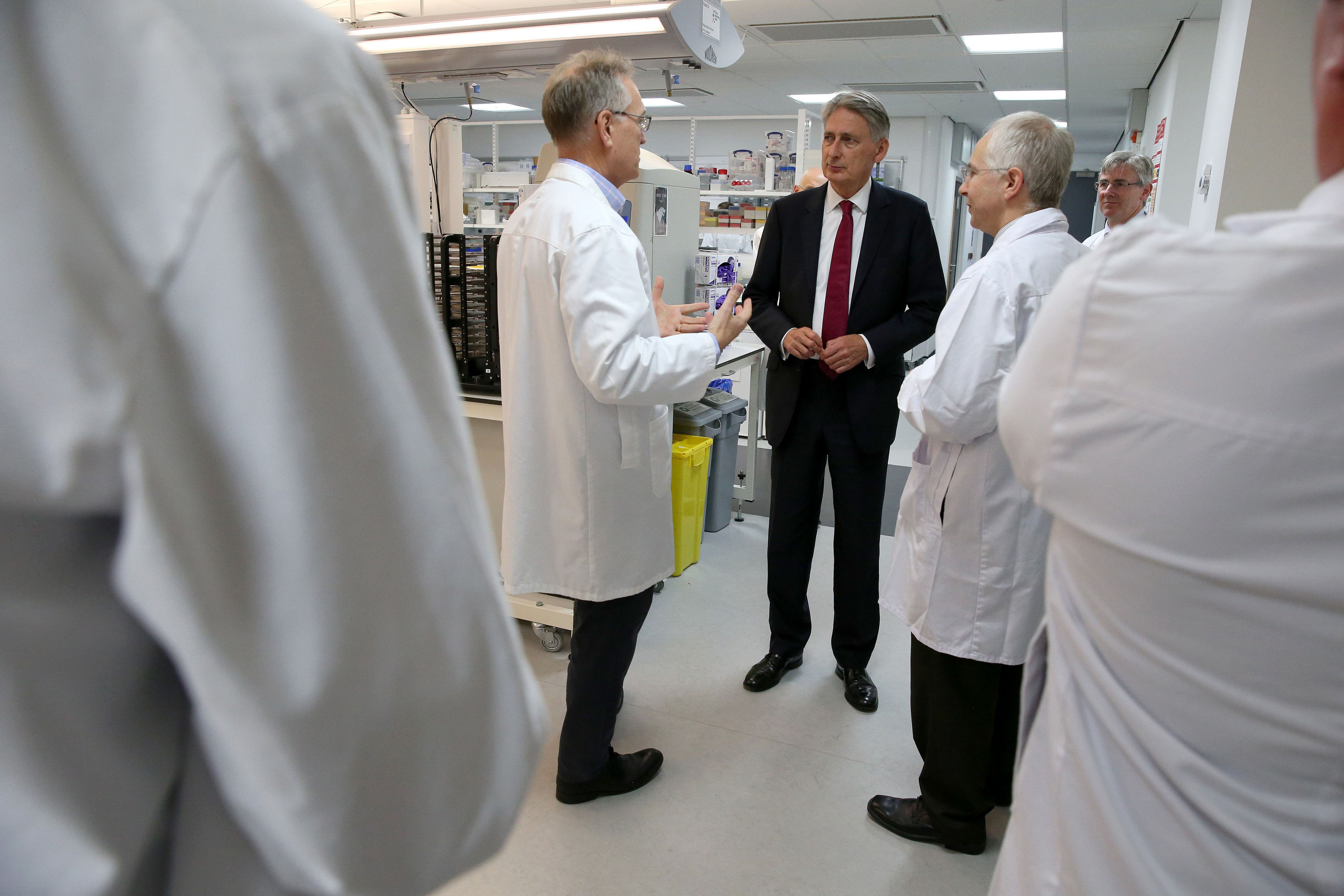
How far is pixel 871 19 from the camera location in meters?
6.57

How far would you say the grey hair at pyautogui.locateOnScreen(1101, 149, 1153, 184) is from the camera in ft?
11.8

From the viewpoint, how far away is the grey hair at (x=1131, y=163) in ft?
11.8

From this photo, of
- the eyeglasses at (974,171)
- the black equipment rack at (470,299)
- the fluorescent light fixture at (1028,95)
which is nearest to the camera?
the eyeglasses at (974,171)

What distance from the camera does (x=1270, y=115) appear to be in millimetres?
2701

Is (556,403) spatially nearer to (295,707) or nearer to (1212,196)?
(295,707)

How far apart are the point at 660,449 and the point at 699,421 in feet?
5.29

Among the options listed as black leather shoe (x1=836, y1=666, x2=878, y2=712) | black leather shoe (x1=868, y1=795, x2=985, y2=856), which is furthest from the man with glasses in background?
black leather shoe (x1=868, y1=795, x2=985, y2=856)

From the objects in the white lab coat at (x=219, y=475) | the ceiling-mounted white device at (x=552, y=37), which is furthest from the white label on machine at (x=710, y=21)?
the white lab coat at (x=219, y=475)

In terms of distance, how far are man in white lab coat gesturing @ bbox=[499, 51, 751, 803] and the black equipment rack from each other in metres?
0.82

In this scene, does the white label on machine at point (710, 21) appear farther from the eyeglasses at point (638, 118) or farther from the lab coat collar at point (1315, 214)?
the lab coat collar at point (1315, 214)

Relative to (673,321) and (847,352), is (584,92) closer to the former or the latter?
(673,321)

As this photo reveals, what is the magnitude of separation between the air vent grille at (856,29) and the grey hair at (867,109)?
4737 mm

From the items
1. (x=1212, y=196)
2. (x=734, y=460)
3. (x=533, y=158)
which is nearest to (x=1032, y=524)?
(x=1212, y=196)

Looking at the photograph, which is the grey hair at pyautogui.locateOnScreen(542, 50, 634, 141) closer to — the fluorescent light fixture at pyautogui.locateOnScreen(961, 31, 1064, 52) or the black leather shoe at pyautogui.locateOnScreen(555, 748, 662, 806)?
the black leather shoe at pyautogui.locateOnScreen(555, 748, 662, 806)
